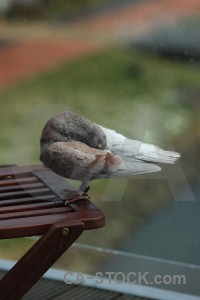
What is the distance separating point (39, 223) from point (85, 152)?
0.80 feet

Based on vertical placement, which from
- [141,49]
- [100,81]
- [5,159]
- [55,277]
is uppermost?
[141,49]

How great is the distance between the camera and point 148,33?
336cm

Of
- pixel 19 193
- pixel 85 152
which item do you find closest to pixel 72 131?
pixel 85 152

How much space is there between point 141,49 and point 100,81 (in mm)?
501

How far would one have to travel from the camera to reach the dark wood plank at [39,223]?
5.77ft

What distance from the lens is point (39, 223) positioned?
Answer: 1.78 meters

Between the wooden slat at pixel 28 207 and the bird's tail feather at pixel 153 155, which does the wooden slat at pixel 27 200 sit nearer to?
the wooden slat at pixel 28 207

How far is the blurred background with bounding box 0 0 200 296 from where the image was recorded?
280 centimetres

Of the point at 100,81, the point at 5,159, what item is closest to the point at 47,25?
the point at 100,81

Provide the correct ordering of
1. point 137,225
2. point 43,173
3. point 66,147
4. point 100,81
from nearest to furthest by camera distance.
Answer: point 66,147 → point 43,173 → point 137,225 → point 100,81

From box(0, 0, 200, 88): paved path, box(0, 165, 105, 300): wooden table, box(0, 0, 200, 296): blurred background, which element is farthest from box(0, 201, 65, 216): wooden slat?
box(0, 0, 200, 88): paved path

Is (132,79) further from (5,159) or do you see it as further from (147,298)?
(147,298)

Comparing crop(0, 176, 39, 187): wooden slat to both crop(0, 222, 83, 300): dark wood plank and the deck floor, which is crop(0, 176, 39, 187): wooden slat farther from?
the deck floor

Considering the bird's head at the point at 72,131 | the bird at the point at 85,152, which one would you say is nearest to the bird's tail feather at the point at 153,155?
the bird at the point at 85,152
